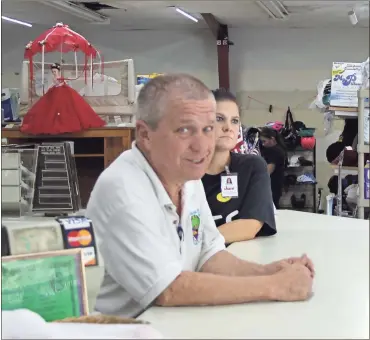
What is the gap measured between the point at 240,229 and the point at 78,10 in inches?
21.4

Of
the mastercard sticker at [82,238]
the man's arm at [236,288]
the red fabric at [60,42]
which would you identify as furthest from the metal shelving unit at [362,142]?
the red fabric at [60,42]

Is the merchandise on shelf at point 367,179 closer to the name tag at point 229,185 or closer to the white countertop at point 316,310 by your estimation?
the white countertop at point 316,310

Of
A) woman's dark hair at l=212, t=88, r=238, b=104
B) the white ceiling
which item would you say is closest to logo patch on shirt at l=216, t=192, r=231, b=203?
woman's dark hair at l=212, t=88, r=238, b=104

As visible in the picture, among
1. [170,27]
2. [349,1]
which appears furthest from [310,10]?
[170,27]

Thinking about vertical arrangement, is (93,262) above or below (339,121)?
below

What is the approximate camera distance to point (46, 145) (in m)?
1.10

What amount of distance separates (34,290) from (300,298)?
15.2 inches

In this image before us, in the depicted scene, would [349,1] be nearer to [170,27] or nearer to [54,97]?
[170,27]

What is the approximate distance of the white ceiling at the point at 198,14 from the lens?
1.02 m

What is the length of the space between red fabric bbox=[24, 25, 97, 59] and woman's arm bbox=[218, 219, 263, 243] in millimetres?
440

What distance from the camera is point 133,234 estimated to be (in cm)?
86

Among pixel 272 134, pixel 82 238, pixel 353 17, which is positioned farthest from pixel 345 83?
pixel 82 238

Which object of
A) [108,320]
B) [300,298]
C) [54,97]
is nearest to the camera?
[108,320]

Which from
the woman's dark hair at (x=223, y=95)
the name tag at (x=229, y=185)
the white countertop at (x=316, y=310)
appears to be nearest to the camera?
the white countertop at (x=316, y=310)
